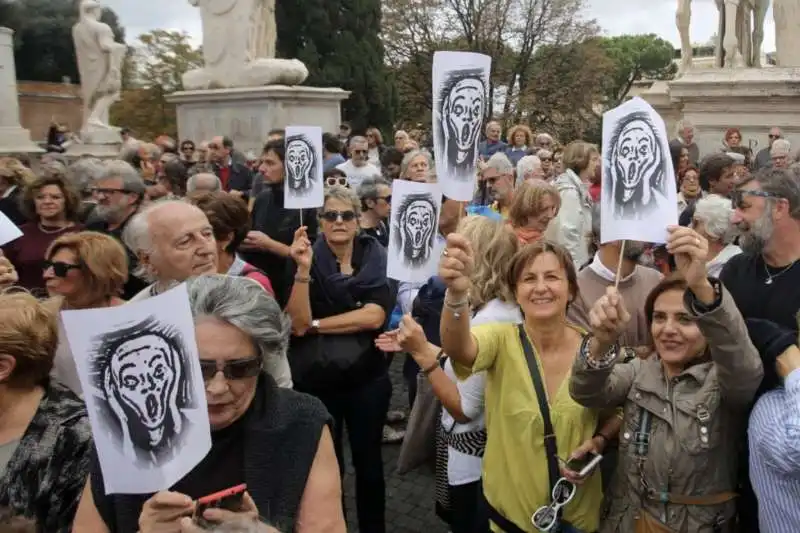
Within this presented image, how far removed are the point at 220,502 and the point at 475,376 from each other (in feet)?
5.30

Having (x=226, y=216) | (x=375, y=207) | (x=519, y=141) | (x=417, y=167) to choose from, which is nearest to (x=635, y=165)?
(x=226, y=216)

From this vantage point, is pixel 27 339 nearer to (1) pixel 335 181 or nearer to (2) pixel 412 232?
(2) pixel 412 232

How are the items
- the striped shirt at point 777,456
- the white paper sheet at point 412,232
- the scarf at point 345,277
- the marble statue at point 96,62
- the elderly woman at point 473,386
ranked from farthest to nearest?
the marble statue at point 96,62
the scarf at point 345,277
the white paper sheet at point 412,232
the elderly woman at point 473,386
the striped shirt at point 777,456

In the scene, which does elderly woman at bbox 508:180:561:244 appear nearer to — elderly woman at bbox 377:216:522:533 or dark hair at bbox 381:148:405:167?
elderly woman at bbox 377:216:522:533

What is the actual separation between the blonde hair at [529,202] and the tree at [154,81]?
74.2ft

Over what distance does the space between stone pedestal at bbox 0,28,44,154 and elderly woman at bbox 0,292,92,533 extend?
11.0 m

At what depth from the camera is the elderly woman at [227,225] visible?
355 centimetres

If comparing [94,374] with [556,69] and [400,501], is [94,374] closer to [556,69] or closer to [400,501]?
[400,501]

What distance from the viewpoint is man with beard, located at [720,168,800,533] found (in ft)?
9.40

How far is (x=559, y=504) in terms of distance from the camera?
249 centimetres

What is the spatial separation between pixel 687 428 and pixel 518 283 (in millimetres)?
805

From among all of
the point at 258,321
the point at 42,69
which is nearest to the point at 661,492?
the point at 258,321

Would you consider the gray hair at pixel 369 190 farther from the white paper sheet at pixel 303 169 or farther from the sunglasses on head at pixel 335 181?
the white paper sheet at pixel 303 169

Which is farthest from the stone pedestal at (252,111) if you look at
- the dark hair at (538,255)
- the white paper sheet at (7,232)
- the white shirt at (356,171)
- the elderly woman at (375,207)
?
the dark hair at (538,255)
